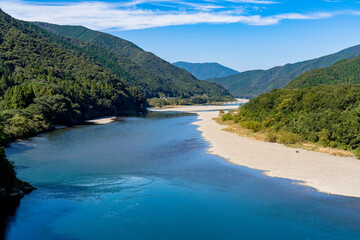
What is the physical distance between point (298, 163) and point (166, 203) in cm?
1866

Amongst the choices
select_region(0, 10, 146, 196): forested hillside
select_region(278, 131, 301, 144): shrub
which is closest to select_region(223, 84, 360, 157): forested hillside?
select_region(278, 131, 301, 144): shrub

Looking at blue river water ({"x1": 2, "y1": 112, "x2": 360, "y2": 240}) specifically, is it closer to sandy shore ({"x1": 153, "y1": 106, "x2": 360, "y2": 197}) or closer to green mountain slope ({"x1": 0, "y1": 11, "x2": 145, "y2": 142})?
sandy shore ({"x1": 153, "y1": 106, "x2": 360, "y2": 197})

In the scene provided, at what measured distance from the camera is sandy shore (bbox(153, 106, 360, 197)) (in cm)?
3030

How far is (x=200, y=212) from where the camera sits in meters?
24.3

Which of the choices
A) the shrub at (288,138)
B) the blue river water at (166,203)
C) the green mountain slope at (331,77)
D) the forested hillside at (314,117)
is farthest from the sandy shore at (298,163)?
the green mountain slope at (331,77)

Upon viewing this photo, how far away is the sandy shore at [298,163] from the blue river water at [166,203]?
192 cm

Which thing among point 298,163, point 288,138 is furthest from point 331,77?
point 298,163

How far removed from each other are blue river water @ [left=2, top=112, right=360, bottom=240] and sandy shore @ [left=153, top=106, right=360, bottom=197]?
75.7 inches

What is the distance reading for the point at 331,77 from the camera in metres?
165

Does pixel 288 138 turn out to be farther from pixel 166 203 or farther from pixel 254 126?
pixel 166 203

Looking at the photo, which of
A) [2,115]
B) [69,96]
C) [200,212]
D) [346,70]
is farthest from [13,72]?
[346,70]

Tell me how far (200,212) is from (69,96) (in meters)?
74.2

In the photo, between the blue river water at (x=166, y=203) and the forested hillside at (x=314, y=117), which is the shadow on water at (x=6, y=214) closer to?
the blue river water at (x=166, y=203)

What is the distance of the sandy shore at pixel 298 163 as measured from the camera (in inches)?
1193
